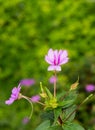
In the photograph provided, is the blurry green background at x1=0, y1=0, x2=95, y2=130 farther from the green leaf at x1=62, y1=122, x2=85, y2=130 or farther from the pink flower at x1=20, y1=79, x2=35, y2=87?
the green leaf at x1=62, y1=122, x2=85, y2=130

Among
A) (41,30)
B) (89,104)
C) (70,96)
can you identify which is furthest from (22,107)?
(70,96)

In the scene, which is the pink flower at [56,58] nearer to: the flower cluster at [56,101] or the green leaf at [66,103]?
the flower cluster at [56,101]

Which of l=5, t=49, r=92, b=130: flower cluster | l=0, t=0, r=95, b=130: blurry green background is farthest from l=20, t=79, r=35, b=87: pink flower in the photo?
l=5, t=49, r=92, b=130: flower cluster

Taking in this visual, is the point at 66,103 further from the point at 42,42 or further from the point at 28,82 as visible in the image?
the point at 42,42

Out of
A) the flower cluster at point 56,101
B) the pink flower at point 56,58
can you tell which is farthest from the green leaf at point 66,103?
the pink flower at point 56,58

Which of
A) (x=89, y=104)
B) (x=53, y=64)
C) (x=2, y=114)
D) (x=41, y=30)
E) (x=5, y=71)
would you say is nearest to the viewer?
(x=53, y=64)

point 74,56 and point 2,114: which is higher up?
point 74,56

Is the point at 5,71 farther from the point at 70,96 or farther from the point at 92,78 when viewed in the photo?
the point at 70,96

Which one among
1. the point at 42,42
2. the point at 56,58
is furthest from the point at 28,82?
the point at 56,58

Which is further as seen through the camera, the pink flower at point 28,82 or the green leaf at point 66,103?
the pink flower at point 28,82
